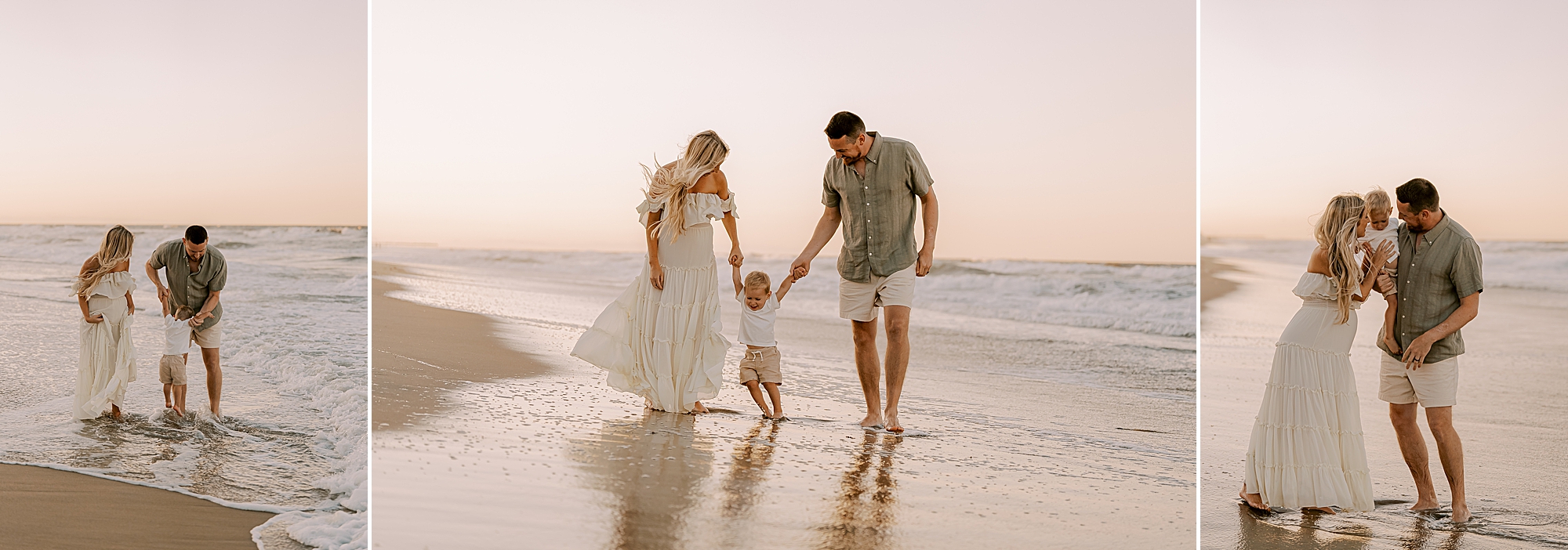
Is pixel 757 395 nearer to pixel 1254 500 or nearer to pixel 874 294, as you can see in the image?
pixel 874 294

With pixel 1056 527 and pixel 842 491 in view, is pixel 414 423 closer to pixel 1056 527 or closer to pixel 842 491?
pixel 842 491

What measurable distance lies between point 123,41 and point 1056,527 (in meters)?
11.2

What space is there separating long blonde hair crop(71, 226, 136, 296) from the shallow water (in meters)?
0.73

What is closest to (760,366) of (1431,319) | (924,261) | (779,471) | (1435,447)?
(924,261)

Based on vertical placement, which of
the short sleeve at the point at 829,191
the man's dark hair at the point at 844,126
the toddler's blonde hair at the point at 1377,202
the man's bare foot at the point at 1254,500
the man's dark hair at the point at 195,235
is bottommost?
the man's bare foot at the point at 1254,500

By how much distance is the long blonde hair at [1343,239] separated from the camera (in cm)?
341

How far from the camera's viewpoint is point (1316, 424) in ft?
11.4

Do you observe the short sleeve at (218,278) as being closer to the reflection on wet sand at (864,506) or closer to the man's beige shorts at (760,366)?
the man's beige shorts at (760,366)

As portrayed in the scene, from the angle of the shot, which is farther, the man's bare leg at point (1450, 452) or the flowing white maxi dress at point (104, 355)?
the flowing white maxi dress at point (104, 355)

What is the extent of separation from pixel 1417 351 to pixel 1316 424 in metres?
0.49

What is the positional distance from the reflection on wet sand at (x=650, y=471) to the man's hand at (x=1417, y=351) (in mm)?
2678

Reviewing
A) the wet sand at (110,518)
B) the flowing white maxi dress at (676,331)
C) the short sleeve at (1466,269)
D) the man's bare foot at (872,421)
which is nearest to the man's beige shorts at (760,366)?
the flowing white maxi dress at (676,331)

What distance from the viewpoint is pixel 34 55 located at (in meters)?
9.30

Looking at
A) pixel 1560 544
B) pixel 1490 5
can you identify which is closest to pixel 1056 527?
pixel 1560 544
